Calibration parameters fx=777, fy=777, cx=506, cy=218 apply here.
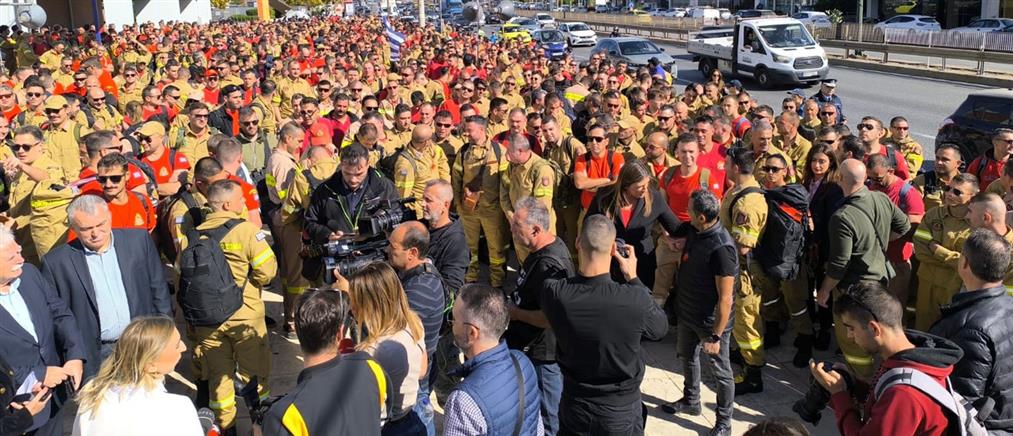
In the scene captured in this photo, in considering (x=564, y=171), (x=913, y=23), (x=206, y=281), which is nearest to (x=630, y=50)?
(x=564, y=171)

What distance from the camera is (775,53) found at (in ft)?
75.8

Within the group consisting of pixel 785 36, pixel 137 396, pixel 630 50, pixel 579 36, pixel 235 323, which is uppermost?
pixel 579 36

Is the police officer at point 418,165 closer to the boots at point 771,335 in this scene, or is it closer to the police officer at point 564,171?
the police officer at point 564,171

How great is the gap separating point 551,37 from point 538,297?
30756 millimetres

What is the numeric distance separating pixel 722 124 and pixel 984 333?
442 centimetres

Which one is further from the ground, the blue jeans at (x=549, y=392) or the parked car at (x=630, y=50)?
the parked car at (x=630, y=50)

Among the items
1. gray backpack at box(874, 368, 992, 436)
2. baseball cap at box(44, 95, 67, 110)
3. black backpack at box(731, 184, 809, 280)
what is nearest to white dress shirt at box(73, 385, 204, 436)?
gray backpack at box(874, 368, 992, 436)

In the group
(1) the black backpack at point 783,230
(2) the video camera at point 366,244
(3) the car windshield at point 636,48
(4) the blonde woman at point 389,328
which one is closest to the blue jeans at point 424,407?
(4) the blonde woman at point 389,328

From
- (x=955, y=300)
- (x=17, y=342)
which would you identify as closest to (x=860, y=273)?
(x=955, y=300)

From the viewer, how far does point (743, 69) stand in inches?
968

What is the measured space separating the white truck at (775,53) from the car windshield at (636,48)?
255cm

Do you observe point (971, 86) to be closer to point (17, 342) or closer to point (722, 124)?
point (722, 124)

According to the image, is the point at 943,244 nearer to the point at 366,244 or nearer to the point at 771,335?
the point at 771,335

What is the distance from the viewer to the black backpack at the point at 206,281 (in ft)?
15.5
